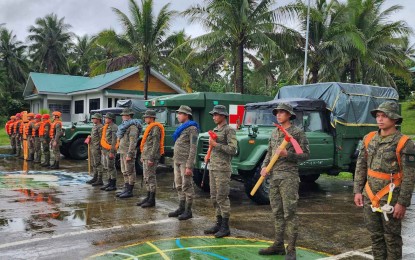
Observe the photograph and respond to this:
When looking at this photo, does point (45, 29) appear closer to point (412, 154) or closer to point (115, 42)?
point (115, 42)

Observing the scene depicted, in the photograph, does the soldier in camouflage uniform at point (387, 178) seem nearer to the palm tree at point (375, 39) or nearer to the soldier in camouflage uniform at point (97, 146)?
the soldier in camouflage uniform at point (97, 146)

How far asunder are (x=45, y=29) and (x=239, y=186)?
4021cm

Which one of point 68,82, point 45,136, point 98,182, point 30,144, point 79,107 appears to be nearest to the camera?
point 98,182

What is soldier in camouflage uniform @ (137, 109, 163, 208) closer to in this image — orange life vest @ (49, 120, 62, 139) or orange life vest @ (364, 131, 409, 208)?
orange life vest @ (364, 131, 409, 208)

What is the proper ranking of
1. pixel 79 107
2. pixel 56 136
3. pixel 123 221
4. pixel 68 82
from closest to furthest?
pixel 123 221, pixel 56 136, pixel 79 107, pixel 68 82

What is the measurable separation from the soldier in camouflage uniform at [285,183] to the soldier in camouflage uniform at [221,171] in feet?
2.96

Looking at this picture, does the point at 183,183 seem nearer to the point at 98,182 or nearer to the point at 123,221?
the point at 123,221

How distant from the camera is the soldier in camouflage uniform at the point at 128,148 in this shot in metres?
8.08

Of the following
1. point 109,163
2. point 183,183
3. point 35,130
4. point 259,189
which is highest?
point 35,130

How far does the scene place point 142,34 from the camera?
19.4m

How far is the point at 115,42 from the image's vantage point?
19.6 metres

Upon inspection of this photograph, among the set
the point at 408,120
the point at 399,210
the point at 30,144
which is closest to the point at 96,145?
the point at 30,144

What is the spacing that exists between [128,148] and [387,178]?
5471mm

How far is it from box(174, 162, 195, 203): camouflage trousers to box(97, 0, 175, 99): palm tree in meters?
13.8
